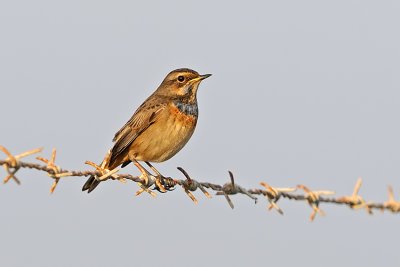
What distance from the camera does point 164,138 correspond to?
1015 cm

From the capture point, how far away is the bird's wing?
10352mm

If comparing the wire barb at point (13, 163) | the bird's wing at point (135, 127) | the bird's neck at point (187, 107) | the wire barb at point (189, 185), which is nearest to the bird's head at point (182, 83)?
the bird's neck at point (187, 107)

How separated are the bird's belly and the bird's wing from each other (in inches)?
2.9

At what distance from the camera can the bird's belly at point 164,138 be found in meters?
10.2

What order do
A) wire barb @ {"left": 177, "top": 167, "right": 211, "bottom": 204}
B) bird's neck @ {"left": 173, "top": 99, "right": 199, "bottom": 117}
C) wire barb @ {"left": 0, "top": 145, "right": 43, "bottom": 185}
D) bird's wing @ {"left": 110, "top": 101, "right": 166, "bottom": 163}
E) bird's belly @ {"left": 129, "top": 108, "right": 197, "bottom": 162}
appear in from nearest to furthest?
wire barb @ {"left": 0, "top": 145, "right": 43, "bottom": 185}
wire barb @ {"left": 177, "top": 167, "right": 211, "bottom": 204}
bird's belly @ {"left": 129, "top": 108, "right": 197, "bottom": 162}
bird's wing @ {"left": 110, "top": 101, "right": 166, "bottom": 163}
bird's neck @ {"left": 173, "top": 99, "right": 199, "bottom": 117}

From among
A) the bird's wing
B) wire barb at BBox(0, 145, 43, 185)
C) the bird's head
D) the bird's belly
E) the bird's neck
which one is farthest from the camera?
the bird's head

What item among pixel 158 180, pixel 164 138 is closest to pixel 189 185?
pixel 158 180

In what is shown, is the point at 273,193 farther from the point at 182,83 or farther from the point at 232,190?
the point at 182,83

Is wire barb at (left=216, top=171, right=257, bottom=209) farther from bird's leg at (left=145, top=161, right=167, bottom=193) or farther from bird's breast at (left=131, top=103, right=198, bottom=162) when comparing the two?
bird's breast at (left=131, top=103, right=198, bottom=162)

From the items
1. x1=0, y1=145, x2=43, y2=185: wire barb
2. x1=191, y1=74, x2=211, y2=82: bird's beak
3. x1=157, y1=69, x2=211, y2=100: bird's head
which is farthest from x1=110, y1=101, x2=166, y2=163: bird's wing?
x1=0, y1=145, x2=43, y2=185: wire barb

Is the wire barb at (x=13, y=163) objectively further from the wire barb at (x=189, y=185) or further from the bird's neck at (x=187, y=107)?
the bird's neck at (x=187, y=107)

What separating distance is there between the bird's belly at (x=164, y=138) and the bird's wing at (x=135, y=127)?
73 mm

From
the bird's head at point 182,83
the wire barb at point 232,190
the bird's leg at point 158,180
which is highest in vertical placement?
the bird's head at point 182,83

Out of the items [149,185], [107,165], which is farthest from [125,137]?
[149,185]
